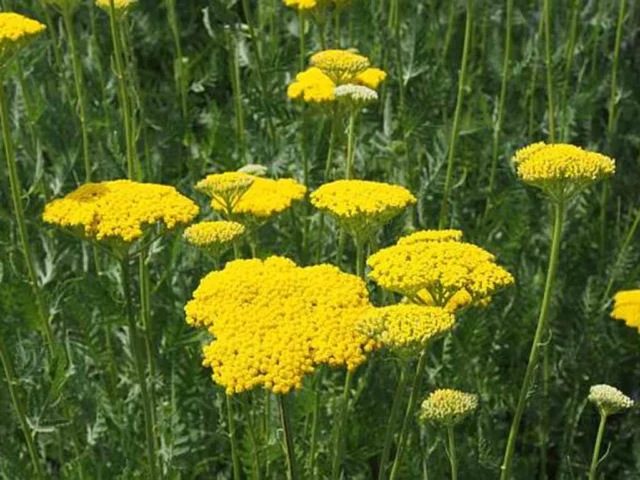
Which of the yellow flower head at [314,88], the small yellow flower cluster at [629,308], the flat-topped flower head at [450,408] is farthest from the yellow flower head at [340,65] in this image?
the flat-topped flower head at [450,408]

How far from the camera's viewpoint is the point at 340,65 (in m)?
2.54

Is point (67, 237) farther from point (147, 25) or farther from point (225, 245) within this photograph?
point (147, 25)

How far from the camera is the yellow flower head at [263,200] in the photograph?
2.29 meters

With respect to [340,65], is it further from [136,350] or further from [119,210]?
[136,350]

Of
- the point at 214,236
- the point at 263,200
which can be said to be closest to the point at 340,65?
the point at 263,200

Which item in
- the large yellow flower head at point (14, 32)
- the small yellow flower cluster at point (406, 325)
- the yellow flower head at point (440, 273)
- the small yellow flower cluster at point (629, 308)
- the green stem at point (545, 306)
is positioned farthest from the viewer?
the small yellow flower cluster at point (629, 308)

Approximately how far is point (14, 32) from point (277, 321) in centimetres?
81

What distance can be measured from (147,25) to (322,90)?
6.48 ft

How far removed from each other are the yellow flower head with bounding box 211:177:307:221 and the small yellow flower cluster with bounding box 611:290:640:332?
Result: 0.79 meters

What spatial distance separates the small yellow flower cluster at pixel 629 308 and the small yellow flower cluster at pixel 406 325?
988mm

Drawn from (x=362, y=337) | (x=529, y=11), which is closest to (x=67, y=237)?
(x=362, y=337)

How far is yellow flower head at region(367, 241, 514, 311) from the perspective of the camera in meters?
1.67

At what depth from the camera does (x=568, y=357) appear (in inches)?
115

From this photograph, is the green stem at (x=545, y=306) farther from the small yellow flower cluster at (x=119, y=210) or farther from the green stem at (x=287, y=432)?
the small yellow flower cluster at (x=119, y=210)
